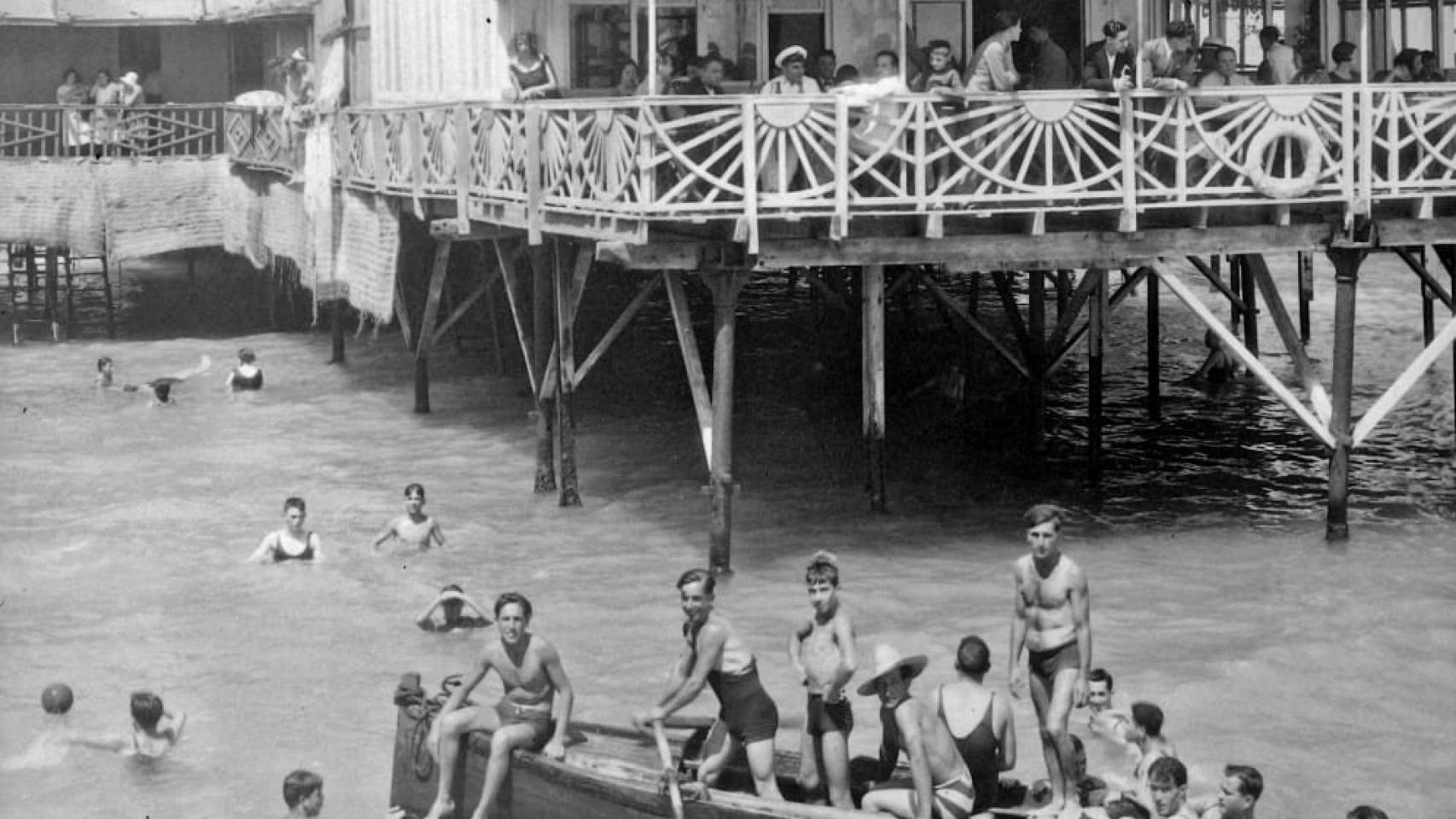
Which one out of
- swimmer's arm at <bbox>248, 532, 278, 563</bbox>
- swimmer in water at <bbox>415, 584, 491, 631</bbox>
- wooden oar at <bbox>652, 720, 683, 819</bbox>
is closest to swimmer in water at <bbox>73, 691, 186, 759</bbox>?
swimmer in water at <bbox>415, 584, 491, 631</bbox>

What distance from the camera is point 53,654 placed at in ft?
54.1

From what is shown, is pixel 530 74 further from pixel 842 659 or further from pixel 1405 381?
pixel 842 659

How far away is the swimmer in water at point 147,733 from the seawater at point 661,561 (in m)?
0.13

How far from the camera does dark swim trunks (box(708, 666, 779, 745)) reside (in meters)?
11.1

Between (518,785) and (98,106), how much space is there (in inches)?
866

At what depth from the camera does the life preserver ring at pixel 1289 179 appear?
17.7 meters

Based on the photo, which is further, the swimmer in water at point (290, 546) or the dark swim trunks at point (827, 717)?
the swimmer in water at point (290, 546)

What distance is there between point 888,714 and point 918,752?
363 millimetres

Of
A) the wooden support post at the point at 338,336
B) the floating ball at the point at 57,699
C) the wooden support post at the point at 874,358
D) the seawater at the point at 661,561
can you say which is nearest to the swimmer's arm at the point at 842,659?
the seawater at the point at 661,561

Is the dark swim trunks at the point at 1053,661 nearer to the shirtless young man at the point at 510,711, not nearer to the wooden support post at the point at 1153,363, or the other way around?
the shirtless young man at the point at 510,711

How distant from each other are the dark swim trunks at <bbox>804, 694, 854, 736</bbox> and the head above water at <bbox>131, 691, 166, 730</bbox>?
16.1 feet

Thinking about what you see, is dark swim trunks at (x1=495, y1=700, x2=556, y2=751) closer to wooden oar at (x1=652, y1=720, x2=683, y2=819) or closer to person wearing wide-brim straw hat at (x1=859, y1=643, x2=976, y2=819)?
wooden oar at (x1=652, y1=720, x2=683, y2=819)

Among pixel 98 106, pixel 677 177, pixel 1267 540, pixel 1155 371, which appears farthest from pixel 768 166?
pixel 98 106

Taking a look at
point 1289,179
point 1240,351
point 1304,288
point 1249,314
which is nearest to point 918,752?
point 1289,179
